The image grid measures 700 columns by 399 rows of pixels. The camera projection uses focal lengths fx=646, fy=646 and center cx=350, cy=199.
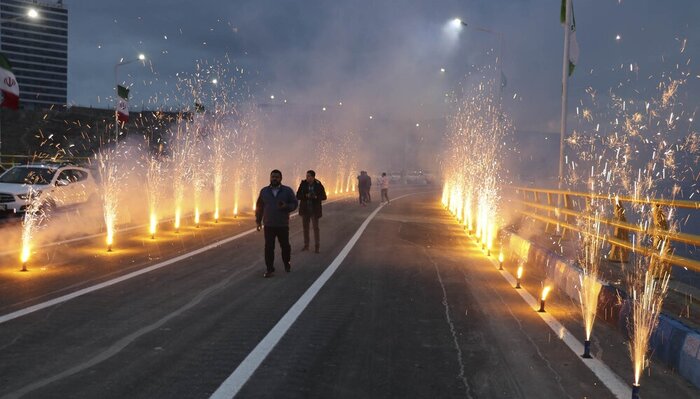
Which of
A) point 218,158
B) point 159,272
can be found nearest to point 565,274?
point 159,272

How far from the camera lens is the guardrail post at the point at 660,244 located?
7418 millimetres

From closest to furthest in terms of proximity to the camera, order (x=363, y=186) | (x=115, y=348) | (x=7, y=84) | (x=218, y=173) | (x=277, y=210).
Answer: (x=115, y=348) < (x=277, y=210) < (x=7, y=84) < (x=218, y=173) < (x=363, y=186)

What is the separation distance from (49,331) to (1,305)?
160cm

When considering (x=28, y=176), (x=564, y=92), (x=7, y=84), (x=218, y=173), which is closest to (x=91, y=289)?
(x=28, y=176)

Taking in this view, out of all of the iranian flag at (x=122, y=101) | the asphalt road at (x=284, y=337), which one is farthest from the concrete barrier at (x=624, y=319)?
the iranian flag at (x=122, y=101)

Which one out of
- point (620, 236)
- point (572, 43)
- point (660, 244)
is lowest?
point (620, 236)

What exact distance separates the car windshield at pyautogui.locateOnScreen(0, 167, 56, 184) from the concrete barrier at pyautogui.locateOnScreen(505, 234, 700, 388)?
48.2 ft

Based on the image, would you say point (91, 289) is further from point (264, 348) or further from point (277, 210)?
point (264, 348)

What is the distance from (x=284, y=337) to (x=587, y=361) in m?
3.04

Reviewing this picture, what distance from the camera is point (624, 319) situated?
24.9ft

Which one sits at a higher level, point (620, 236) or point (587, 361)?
point (620, 236)

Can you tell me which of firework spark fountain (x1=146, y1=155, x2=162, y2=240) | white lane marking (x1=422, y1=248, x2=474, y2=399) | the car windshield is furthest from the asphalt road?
the car windshield

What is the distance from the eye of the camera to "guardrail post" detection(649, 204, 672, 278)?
7.42 meters

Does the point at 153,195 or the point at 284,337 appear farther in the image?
the point at 153,195
